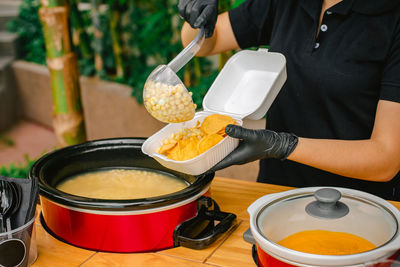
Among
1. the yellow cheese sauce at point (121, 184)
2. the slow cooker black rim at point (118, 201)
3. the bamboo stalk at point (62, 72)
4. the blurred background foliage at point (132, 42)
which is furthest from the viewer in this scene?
the blurred background foliage at point (132, 42)

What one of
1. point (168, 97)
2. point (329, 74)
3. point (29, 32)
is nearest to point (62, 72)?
point (168, 97)

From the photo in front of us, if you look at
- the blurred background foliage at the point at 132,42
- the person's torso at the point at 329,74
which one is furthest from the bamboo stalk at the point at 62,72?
the person's torso at the point at 329,74

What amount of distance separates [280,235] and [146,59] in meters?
3.76

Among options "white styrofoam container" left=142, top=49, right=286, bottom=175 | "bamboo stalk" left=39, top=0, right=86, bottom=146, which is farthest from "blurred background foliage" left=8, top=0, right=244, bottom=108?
"white styrofoam container" left=142, top=49, right=286, bottom=175

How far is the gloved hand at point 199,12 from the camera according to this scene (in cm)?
160

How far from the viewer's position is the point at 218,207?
1.50 m

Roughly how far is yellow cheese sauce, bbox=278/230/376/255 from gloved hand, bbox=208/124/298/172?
281mm

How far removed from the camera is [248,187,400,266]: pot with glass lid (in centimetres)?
109

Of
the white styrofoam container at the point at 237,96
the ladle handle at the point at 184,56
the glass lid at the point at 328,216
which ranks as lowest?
the glass lid at the point at 328,216

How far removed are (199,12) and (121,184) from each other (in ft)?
2.12

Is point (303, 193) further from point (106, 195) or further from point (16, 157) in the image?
point (16, 157)

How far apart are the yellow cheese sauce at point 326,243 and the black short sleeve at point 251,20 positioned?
1028 millimetres

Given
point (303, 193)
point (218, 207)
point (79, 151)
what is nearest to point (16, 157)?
point (79, 151)

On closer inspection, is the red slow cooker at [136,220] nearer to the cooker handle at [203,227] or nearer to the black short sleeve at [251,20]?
the cooker handle at [203,227]
